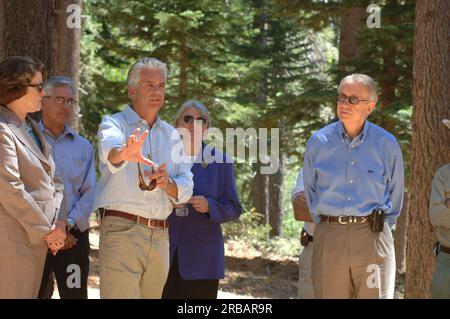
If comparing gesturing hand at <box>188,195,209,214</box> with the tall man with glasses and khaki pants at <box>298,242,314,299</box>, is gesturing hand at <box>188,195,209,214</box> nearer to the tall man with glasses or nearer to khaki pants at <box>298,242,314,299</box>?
the tall man with glasses

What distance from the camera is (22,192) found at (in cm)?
498

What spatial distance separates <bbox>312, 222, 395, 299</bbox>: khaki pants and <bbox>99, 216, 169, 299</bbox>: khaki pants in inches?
46.3

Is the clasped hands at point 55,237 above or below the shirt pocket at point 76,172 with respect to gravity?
below

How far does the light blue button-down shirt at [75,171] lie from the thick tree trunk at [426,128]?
11.4 ft

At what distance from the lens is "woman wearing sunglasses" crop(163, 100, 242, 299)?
6258mm

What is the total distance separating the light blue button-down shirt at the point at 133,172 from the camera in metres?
5.18

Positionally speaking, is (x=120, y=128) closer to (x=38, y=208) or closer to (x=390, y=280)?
(x=38, y=208)

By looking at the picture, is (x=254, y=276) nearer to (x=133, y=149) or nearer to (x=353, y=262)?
(x=353, y=262)

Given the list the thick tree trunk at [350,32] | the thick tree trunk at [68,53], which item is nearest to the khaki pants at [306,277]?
the thick tree trunk at [68,53]

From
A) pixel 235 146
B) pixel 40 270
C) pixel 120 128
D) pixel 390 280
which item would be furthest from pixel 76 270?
pixel 235 146

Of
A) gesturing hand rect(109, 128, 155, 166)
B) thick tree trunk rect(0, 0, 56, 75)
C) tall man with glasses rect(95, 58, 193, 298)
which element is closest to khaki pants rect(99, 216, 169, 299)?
tall man with glasses rect(95, 58, 193, 298)

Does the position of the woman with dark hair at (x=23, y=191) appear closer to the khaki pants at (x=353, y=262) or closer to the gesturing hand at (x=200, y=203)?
the gesturing hand at (x=200, y=203)

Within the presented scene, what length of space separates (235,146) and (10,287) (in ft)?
44.2

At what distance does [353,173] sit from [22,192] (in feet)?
7.66
